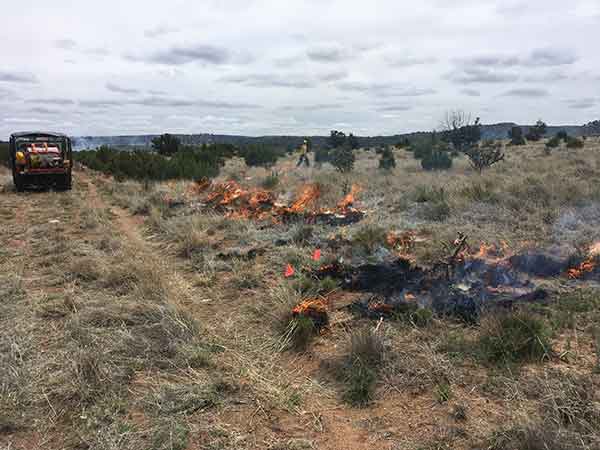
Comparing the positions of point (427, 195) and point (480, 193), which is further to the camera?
point (427, 195)

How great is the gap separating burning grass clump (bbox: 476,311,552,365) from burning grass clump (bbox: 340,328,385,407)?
3.04 ft

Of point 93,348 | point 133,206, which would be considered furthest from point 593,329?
point 133,206

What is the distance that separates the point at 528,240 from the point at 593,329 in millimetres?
3125

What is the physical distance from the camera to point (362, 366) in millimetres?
3975

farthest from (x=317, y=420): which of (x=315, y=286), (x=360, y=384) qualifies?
(x=315, y=286)

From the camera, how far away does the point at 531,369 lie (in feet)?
12.3

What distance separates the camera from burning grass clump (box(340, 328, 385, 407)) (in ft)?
12.0

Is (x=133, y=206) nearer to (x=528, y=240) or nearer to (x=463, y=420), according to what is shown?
(x=528, y=240)

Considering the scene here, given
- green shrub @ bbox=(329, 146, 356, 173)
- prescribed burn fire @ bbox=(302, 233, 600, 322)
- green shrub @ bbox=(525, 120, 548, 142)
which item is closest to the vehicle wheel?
green shrub @ bbox=(329, 146, 356, 173)

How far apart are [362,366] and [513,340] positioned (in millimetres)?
1388

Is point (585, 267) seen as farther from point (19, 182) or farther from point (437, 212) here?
point (19, 182)

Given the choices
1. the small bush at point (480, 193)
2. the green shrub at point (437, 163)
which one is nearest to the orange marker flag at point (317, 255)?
the small bush at point (480, 193)

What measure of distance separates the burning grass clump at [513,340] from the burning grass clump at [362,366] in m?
0.93

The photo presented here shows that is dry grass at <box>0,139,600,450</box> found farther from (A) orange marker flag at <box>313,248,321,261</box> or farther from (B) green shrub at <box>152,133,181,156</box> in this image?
(B) green shrub at <box>152,133,181,156</box>
